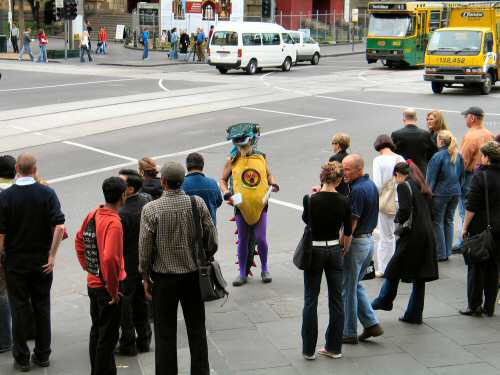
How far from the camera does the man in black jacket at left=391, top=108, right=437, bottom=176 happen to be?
997cm

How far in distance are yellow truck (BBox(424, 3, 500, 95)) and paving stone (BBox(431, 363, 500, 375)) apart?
74.2 ft

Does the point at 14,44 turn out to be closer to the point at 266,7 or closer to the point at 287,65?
the point at 266,7

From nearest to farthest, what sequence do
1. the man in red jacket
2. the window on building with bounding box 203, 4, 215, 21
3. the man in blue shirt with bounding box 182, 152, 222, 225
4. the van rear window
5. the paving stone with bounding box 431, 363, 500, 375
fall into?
the man in red jacket, the paving stone with bounding box 431, 363, 500, 375, the man in blue shirt with bounding box 182, 152, 222, 225, the van rear window, the window on building with bounding box 203, 4, 215, 21

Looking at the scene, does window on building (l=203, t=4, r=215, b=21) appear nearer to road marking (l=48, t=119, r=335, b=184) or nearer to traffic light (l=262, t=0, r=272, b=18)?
traffic light (l=262, t=0, r=272, b=18)

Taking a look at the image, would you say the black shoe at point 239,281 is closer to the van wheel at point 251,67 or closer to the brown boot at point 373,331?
the brown boot at point 373,331

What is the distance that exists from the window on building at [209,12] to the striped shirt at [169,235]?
165 feet

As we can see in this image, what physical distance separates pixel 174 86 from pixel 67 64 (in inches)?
572

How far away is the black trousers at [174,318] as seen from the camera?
6.24 meters

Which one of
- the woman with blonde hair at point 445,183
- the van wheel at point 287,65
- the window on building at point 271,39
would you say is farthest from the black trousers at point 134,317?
the van wheel at point 287,65

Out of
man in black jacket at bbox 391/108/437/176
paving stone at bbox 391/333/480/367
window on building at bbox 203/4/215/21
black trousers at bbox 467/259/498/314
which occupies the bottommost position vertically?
paving stone at bbox 391/333/480/367

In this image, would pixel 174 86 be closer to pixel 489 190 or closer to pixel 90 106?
pixel 90 106

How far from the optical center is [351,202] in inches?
286

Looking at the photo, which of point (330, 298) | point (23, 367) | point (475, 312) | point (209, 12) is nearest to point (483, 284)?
point (475, 312)

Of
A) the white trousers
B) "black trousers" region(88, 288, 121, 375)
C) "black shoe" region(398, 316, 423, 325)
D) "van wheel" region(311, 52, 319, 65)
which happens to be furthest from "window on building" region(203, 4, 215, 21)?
"black trousers" region(88, 288, 121, 375)
